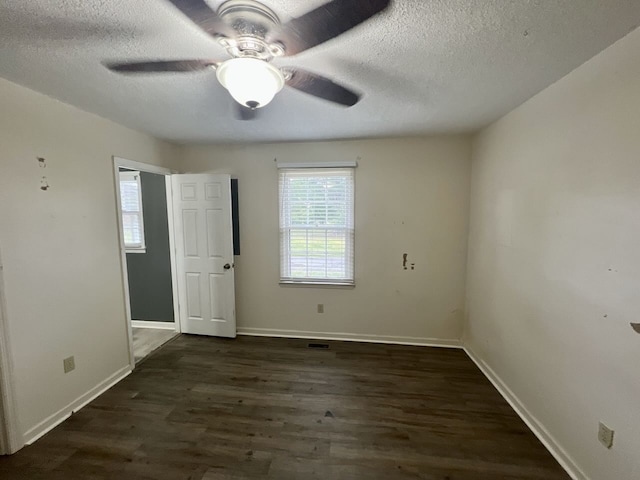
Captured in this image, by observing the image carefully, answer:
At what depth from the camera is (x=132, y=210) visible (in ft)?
12.1

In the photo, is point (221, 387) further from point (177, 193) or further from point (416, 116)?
point (416, 116)

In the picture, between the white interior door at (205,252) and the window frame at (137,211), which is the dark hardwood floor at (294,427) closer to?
the white interior door at (205,252)

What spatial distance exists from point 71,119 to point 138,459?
2.47m

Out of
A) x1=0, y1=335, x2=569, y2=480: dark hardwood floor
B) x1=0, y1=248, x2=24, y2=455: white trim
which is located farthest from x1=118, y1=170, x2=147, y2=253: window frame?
x1=0, y1=248, x2=24, y2=455: white trim

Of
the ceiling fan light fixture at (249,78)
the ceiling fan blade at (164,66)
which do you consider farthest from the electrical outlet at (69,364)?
the ceiling fan light fixture at (249,78)

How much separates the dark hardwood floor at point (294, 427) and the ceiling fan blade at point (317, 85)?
2232mm

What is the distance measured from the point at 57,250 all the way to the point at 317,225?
2305 millimetres

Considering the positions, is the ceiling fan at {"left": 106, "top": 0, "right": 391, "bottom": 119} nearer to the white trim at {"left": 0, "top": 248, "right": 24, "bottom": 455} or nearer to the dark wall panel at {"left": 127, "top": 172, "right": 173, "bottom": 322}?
the white trim at {"left": 0, "top": 248, "right": 24, "bottom": 455}

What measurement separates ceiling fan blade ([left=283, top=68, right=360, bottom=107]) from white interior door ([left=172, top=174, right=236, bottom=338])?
6.20ft

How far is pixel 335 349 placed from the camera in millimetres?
3195

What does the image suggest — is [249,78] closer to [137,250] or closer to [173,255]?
[173,255]

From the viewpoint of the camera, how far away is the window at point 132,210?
3.63 meters

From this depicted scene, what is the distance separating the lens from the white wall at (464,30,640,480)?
1340mm

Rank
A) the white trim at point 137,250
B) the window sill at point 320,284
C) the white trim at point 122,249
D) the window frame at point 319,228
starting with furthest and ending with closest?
the white trim at point 137,250 → the window sill at point 320,284 → the window frame at point 319,228 → the white trim at point 122,249
